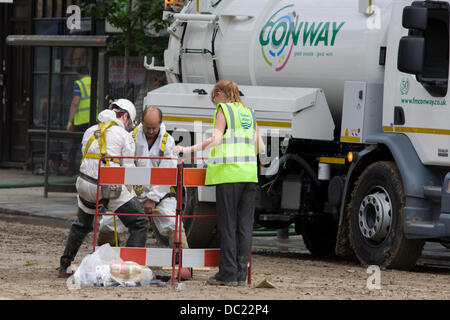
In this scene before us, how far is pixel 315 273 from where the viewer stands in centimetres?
1139

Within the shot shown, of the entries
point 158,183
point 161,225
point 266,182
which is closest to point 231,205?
point 158,183

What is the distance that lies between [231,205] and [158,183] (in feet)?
2.15

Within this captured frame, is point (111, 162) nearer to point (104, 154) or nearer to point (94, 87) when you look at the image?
point (104, 154)

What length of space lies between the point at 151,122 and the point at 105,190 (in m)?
1.15

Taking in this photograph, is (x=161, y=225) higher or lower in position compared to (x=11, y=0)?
lower

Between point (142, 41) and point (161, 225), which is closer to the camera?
point (161, 225)

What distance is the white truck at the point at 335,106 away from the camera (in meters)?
11.2

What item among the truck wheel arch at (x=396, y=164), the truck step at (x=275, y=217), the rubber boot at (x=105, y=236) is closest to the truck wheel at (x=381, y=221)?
the truck wheel arch at (x=396, y=164)

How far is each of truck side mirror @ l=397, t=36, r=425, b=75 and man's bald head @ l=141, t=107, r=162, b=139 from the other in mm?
2385

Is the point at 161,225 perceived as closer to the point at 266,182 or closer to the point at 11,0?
the point at 266,182

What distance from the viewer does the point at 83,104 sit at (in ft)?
67.9

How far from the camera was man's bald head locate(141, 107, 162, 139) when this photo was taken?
11.1m

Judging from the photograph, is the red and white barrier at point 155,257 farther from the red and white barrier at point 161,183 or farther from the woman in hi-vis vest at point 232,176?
the woman in hi-vis vest at point 232,176

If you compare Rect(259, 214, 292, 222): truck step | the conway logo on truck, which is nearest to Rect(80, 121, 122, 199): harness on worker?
the conway logo on truck
